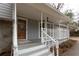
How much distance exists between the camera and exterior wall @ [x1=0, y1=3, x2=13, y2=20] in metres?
5.89

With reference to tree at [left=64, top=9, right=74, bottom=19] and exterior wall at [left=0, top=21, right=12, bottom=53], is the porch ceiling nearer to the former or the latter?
exterior wall at [left=0, top=21, right=12, bottom=53]

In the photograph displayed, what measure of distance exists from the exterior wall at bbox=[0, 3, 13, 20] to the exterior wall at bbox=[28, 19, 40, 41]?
4566mm

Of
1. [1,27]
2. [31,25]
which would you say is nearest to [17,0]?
[1,27]

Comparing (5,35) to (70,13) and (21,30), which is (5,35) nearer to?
(21,30)

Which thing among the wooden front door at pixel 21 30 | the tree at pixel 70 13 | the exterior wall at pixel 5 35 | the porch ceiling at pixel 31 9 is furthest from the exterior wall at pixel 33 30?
the tree at pixel 70 13

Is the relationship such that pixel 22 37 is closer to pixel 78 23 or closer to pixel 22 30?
pixel 22 30

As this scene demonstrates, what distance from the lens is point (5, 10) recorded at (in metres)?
6.03

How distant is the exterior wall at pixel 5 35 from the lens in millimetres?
7030

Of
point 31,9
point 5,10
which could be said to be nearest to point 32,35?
point 31,9

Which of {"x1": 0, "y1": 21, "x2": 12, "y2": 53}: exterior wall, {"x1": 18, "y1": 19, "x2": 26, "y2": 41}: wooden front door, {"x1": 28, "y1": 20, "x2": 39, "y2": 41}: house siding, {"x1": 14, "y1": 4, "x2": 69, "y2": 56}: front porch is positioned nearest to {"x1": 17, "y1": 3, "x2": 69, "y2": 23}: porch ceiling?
{"x1": 14, "y1": 4, "x2": 69, "y2": 56}: front porch

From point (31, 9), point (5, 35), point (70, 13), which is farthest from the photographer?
point (70, 13)

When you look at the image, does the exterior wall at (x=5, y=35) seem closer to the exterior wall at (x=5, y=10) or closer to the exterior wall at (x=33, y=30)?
the exterior wall at (x=5, y=10)

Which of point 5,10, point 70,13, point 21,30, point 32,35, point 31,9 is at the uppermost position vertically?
point 70,13

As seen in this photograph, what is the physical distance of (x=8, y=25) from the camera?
296 inches
